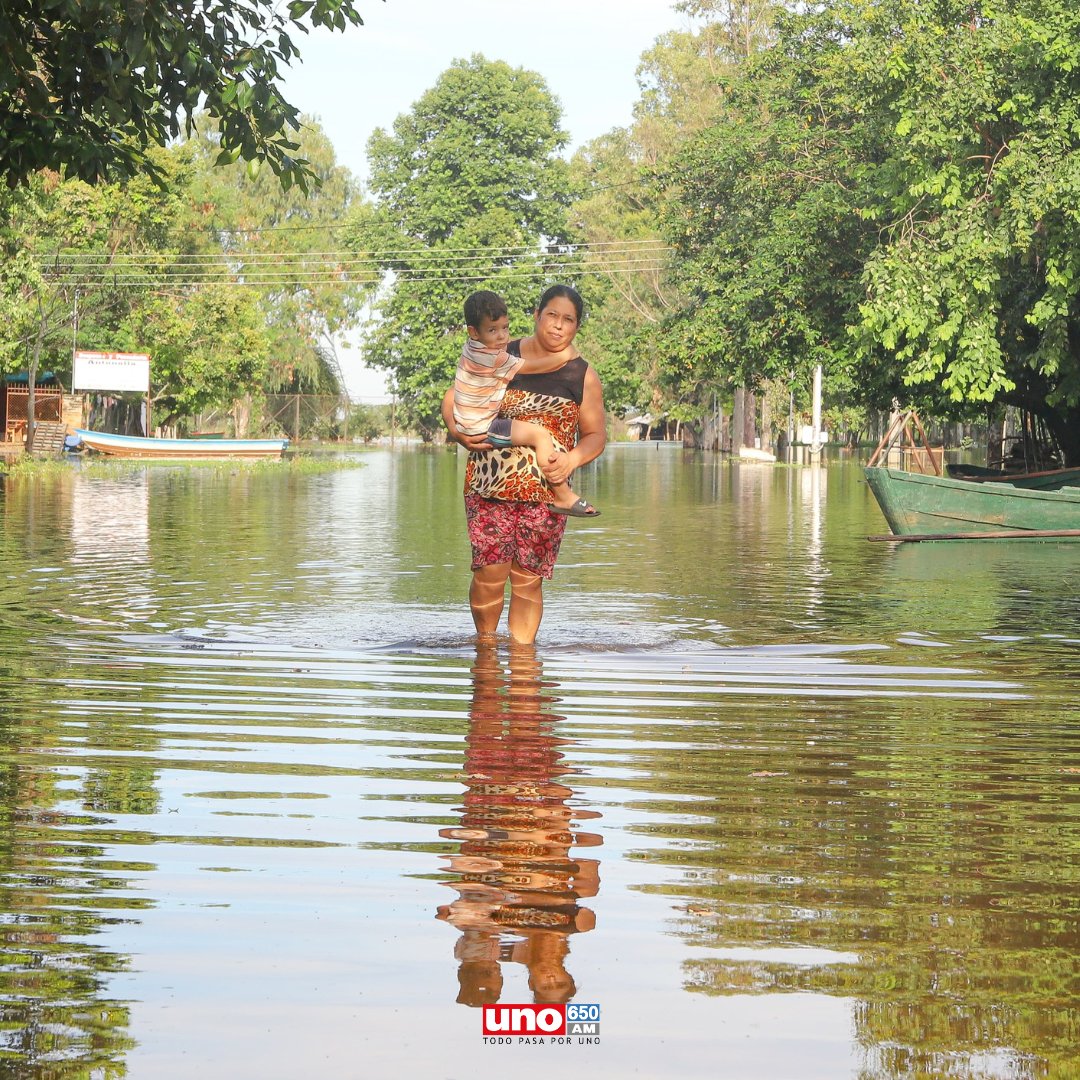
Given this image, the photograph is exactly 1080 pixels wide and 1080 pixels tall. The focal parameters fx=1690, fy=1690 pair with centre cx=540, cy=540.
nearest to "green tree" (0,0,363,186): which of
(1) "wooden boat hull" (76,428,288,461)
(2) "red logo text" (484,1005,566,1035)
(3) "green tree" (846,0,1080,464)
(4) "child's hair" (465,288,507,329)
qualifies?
(4) "child's hair" (465,288,507,329)

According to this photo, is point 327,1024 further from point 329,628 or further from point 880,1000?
point 329,628

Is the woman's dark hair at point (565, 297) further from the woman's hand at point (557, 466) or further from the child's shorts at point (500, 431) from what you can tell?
the woman's hand at point (557, 466)

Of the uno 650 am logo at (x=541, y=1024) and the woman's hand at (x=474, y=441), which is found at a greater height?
the woman's hand at (x=474, y=441)

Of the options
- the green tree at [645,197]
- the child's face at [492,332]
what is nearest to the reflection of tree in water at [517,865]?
the child's face at [492,332]

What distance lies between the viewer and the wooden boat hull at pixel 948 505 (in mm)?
20156

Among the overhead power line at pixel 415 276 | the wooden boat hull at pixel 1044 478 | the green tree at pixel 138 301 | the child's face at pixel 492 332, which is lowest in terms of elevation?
the wooden boat hull at pixel 1044 478

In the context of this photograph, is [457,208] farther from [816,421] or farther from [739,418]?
[816,421]

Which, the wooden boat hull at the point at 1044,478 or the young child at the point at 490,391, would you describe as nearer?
the young child at the point at 490,391

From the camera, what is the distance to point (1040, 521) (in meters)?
20.2

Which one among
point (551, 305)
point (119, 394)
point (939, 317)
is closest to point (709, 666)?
point (551, 305)

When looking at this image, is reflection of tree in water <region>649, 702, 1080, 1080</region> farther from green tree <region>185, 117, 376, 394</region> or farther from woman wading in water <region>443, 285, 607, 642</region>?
green tree <region>185, 117, 376, 394</region>

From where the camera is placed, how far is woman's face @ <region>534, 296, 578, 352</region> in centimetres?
827

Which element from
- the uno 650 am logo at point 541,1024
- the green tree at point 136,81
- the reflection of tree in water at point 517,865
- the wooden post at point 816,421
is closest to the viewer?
the uno 650 am logo at point 541,1024

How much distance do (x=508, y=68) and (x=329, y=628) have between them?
2649 inches
